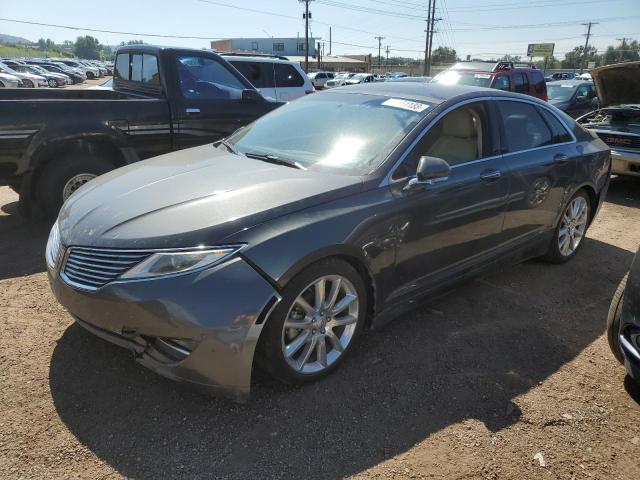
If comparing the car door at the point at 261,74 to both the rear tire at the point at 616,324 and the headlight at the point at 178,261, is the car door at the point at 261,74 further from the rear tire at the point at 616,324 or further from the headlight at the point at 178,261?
the rear tire at the point at 616,324

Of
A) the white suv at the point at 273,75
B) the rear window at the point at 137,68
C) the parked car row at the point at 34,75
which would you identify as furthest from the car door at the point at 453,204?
the parked car row at the point at 34,75

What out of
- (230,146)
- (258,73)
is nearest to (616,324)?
(230,146)

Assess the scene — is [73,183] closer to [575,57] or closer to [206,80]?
[206,80]

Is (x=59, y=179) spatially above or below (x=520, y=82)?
below

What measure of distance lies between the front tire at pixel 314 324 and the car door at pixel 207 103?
3.74 metres

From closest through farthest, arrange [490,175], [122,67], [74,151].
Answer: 1. [490,175]
2. [74,151]
3. [122,67]

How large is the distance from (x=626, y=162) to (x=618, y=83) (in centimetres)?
144

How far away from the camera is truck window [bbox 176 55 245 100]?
600 centimetres

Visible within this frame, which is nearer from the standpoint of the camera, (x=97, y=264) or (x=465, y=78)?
(x=97, y=264)

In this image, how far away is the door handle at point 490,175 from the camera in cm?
355

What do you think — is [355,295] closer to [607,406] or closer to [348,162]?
[348,162]

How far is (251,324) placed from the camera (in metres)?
2.35

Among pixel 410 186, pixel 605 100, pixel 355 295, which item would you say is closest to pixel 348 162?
pixel 410 186

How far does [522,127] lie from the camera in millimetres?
4070
